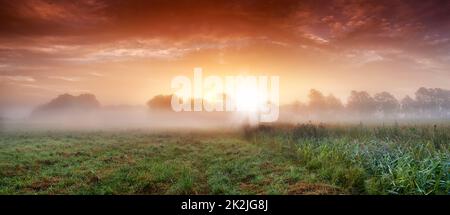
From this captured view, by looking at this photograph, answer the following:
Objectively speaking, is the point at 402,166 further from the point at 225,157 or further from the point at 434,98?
the point at 225,157

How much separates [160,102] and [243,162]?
2502mm

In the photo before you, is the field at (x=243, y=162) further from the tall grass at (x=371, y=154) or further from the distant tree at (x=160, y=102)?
the distant tree at (x=160, y=102)

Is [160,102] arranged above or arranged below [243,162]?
above

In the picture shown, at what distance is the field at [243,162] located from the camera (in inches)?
280

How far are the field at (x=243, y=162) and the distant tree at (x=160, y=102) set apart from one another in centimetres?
131

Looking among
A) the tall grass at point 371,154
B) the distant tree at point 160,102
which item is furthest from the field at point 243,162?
the distant tree at point 160,102

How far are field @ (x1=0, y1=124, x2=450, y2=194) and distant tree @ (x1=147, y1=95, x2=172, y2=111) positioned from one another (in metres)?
1.31

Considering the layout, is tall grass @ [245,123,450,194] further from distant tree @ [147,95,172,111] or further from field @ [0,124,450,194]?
distant tree @ [147,95,172,111]

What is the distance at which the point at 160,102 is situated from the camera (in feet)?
28.2

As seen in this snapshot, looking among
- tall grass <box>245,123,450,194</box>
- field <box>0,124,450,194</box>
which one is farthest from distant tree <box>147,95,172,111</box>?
tall grass <box>245,123,450,194</box>

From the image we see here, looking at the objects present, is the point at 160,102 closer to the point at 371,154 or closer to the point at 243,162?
the point at 243,162

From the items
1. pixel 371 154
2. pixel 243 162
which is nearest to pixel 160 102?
pixel 243 162

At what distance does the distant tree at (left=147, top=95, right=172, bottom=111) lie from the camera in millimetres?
8120
